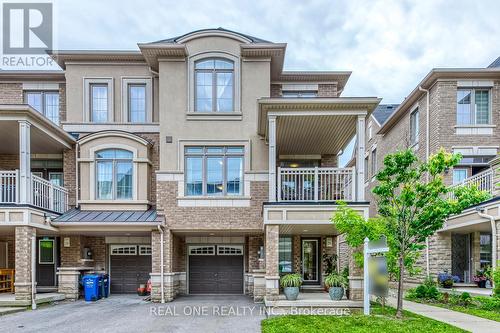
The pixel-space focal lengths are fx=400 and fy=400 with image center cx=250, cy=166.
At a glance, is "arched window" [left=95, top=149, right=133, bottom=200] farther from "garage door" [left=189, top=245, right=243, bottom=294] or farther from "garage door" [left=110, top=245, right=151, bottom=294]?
"garage door" [left=189, top=245, right=243, bottom=294]

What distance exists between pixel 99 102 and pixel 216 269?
26.4ft

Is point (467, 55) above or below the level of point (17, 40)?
above

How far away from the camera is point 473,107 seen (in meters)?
15.7

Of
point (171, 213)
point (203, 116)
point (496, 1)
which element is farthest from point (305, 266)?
point (496, 1)

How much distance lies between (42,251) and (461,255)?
16735 millimetres

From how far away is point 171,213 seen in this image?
1384 cm

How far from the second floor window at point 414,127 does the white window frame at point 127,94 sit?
1141 cm

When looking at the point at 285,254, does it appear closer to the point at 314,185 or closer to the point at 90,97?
the point at 314,185

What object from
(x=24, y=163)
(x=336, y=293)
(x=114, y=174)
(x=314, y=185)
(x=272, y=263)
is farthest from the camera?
(x=114, y=174)

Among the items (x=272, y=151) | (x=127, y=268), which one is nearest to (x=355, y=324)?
(x=272, y=151)

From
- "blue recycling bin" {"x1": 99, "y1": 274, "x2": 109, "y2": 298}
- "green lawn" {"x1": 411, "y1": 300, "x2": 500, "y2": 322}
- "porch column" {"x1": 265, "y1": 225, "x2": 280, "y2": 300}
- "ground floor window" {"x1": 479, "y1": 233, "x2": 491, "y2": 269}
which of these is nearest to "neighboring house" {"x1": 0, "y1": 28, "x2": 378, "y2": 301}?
"porch column" {"x1": 265, "y1": 225, "x2": 280, "y2": 300}

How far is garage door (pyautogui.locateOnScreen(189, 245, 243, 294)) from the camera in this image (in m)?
15.8

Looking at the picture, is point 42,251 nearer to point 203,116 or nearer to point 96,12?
point 203,116

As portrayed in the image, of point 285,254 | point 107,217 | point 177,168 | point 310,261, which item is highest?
point 177,168
